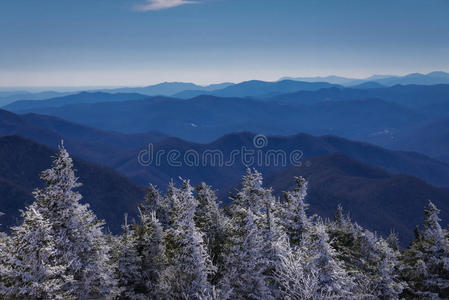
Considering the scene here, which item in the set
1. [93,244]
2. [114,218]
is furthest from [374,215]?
[93,244]

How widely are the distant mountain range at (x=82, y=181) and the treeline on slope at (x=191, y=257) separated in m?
114

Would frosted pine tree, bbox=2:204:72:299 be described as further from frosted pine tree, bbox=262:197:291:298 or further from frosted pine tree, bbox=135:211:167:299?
frosted pine tree, bbox=262:197:291:298

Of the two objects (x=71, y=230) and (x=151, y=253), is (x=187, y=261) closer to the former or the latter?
(x=151, y=253)

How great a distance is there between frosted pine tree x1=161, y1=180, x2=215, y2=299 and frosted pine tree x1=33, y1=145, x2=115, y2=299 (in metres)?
3.62

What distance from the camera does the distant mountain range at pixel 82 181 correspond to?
139175mm

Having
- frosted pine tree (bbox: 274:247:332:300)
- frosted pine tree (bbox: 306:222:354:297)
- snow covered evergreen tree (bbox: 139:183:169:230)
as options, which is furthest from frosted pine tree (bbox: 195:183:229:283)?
frosted pine tree (bbox: 306:222:354:297)

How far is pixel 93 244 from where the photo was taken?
1889 cm

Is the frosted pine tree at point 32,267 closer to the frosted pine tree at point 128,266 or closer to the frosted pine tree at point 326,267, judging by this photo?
the frosted pine tree at point 128,266

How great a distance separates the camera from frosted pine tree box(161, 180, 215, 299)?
18766mm

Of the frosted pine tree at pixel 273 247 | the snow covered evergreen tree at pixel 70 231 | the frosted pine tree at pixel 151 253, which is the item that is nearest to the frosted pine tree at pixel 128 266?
the frosted pine tree at pixel 151 253

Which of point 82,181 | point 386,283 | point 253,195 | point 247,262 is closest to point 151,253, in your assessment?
point 247,262

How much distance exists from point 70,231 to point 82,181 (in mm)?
166241

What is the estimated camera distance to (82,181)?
170375mm

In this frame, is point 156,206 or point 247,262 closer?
point 247,262
